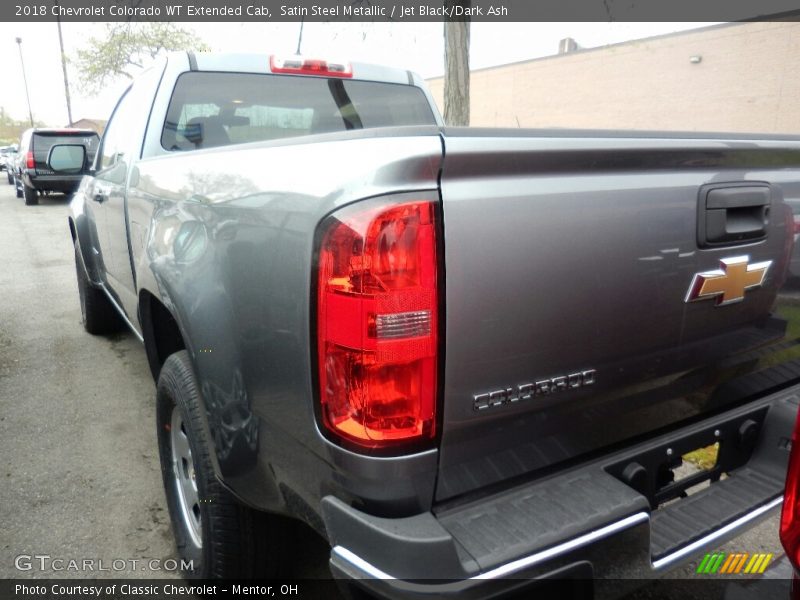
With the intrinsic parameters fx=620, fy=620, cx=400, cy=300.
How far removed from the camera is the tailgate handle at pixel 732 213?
165 centimetres

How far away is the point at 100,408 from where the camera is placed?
12.6 feet

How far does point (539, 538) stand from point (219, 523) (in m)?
1.06

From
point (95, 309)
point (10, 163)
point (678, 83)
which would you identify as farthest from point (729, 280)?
point (10, 163)

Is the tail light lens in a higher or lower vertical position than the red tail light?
lower

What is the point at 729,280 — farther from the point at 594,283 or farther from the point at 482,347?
the point at 482,347

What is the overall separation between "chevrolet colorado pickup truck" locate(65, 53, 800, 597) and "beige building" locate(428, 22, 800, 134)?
13611 millimetres

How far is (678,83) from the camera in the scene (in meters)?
20.5

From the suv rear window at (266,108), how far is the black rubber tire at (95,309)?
7.72ft

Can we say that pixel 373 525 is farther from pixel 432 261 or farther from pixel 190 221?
pixel 190 221

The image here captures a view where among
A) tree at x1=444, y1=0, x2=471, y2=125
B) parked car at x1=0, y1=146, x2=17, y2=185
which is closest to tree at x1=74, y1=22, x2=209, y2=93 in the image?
parked car at x1=0, y1=146, x2=17, y2=185

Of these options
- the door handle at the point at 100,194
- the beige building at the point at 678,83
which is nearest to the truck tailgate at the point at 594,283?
the door handle at the point at 100,194

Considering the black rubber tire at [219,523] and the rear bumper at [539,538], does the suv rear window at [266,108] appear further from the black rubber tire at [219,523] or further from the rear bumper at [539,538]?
the rear bumper at [539,538]

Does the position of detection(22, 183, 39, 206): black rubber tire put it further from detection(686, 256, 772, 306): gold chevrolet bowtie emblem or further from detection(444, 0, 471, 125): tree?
detection(686, 256, 772, 306): gold chevrolet bowtie emblem

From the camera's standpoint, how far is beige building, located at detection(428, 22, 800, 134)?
59.0ft
